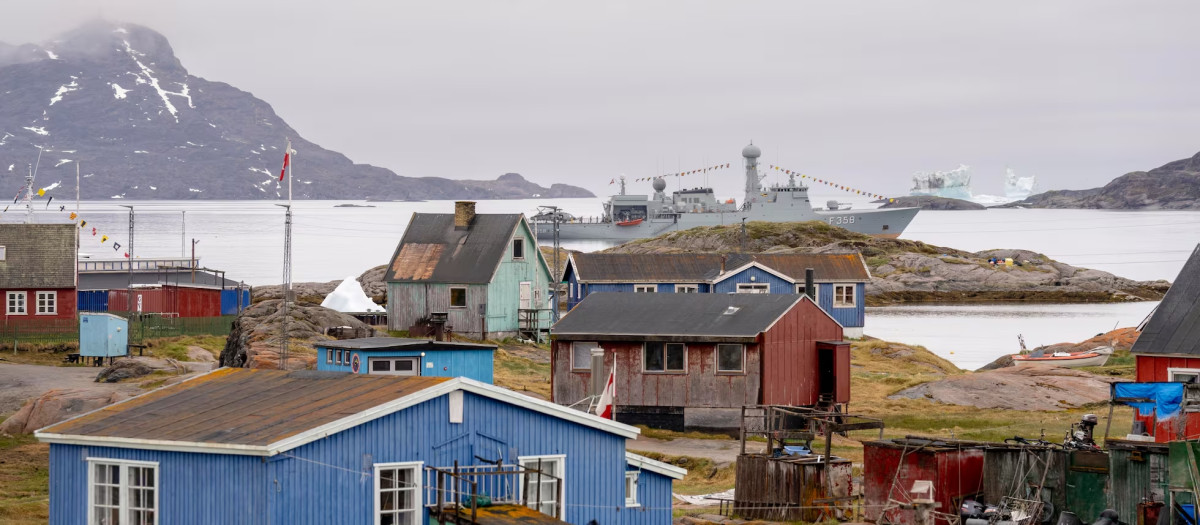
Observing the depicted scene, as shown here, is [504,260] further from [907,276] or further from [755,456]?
[907,276]

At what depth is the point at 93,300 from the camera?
60.1 metres

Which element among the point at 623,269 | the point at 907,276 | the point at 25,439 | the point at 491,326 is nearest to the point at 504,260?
the point at 491,326

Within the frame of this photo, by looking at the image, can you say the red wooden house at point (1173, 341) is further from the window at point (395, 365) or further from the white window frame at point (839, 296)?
the white window frame at point (839, 296)

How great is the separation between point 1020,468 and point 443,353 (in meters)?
12.7

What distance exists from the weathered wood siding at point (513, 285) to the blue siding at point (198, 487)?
36142 millimetres

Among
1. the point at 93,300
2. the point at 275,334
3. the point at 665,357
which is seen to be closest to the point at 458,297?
the point at 275,334

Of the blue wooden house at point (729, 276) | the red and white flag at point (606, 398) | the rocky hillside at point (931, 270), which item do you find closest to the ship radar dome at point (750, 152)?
the rocky hillside at point (931, 270)

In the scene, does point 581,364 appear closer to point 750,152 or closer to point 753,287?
point 753,287

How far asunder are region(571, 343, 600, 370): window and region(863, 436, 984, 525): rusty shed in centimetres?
1405

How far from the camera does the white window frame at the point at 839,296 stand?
212 feet

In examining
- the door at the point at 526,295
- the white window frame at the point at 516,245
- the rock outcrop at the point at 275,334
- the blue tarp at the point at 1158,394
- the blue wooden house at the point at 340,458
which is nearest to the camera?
the blue wooden house at the point at 340,458

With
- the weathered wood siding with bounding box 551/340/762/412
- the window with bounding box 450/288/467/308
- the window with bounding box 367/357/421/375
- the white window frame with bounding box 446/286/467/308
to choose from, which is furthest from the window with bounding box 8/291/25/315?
the window with bounding box 367/357/421/375

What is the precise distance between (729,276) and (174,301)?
23.3 meters

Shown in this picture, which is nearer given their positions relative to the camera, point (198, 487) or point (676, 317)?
point (198, 487)
